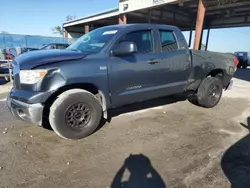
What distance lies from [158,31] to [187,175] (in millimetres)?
2948

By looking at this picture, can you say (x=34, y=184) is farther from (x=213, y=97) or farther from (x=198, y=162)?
(x=213, y=97)

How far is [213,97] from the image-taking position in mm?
5836

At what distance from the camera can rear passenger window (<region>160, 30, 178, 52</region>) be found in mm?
4650

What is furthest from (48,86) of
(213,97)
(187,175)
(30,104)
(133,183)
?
(213,97)

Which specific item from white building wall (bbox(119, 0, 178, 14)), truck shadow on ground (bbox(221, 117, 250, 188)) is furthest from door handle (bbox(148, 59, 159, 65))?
white building wall (bbox(119, 0, 178, 14))

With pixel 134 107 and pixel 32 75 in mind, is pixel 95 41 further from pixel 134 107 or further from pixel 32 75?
pixel 134 107

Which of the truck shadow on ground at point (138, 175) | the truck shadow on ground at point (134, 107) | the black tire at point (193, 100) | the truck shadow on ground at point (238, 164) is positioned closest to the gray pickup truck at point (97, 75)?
the truck shadow on ground at point (134, 107)

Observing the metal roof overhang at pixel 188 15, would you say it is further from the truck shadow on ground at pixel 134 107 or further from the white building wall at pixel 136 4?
the truck shadow on ground at pixel 134 107

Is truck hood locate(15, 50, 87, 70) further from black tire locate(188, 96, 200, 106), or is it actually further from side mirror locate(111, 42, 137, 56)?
black tire locate(188, 96, 200, 106)

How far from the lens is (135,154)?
11.0ft

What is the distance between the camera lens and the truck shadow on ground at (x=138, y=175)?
260cm

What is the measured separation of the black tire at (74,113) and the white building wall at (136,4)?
11.4m

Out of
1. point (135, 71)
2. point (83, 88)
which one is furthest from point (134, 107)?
point (83, 88)

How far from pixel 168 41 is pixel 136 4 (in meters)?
12.8
